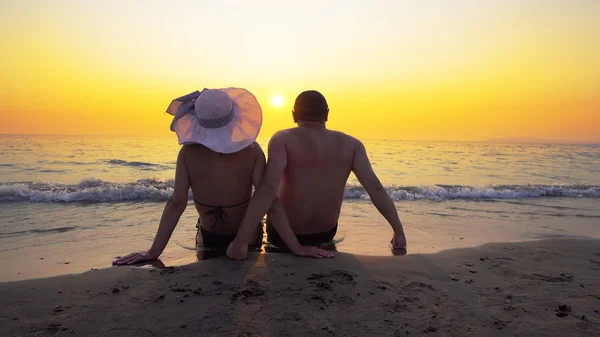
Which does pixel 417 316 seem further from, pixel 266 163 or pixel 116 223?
pixel 116 223

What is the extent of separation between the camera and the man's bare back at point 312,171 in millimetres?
3561

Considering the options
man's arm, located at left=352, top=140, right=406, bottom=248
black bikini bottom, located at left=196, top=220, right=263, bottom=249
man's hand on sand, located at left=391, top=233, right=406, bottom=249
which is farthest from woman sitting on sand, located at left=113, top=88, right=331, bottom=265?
man's hand on sand, located at left=391, top=233, right=406, bottom=249

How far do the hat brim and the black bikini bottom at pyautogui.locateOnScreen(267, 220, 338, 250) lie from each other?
1.07m

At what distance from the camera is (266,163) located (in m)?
3.51

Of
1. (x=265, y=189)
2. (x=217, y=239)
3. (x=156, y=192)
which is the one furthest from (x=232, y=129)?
(x=156, y=192)

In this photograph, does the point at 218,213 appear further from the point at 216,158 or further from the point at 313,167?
the point at 313,167

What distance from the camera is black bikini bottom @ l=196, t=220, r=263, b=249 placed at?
3.79 m

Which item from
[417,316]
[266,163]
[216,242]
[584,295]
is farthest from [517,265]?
[216,242]

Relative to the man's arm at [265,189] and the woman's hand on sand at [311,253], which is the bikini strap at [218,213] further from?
the woman's hand on sand at [311,253]

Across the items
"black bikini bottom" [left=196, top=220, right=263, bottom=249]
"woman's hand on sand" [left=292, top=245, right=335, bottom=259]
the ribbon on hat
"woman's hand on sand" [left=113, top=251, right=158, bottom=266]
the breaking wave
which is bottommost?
the breaking wave

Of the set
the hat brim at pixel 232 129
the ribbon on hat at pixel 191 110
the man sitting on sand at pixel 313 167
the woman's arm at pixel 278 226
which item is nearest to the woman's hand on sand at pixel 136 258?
the woman's arm at pixel 278 226

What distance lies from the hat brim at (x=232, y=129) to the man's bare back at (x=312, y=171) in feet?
0.97

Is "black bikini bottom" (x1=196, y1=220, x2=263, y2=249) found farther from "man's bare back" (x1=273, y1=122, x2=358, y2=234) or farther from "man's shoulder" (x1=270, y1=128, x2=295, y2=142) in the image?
"man's shoulder" (x1=270, y1=128, x2=295, y2=142)

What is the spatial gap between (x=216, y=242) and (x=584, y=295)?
9.71 feet
